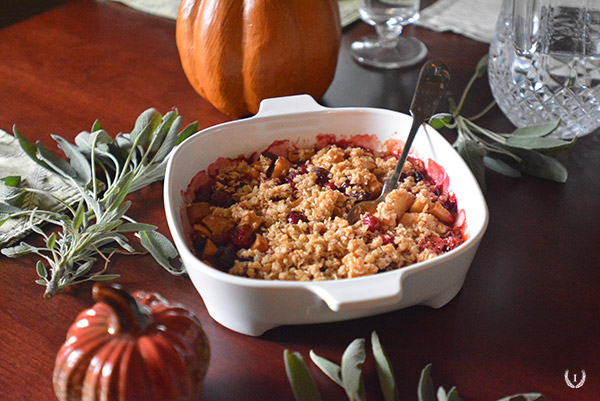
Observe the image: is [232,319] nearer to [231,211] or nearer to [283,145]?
[231,211]

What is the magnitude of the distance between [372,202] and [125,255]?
1.11 ft

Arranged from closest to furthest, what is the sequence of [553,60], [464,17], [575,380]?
[575,380], [553,60], [464,17]

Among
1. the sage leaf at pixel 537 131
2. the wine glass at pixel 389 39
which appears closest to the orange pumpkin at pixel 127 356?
the sage leaf at pixel 537 131

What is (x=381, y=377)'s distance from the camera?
0.60 meters

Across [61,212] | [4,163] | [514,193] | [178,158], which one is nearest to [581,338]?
[514,193]

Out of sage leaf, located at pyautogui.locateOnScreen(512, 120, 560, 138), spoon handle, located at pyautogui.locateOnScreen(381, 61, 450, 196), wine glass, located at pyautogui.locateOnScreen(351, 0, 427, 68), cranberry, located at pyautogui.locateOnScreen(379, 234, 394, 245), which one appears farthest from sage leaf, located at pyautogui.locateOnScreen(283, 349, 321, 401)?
wine glass, located at pyautogui.locateOnScreen(351, 0, 427, 68)

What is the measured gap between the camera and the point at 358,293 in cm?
58

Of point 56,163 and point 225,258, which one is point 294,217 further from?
point 56,163

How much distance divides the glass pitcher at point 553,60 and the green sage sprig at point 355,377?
0.54 meters

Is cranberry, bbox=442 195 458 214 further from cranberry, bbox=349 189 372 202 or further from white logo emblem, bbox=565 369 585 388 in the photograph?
white logo emblem, bbox=565 369 585 388

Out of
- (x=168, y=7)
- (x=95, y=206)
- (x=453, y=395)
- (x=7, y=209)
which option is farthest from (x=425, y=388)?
(x=168, y=7)

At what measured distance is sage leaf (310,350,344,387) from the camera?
2.02 ft

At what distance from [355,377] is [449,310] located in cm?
19

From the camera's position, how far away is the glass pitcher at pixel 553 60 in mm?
950
